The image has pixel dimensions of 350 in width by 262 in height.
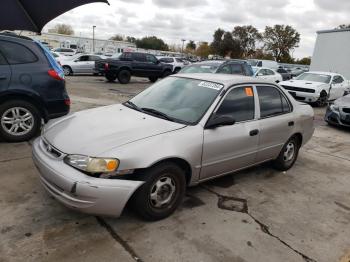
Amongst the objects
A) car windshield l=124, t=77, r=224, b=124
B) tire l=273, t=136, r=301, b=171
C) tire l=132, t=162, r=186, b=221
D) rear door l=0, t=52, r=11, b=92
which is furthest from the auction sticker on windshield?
rear door l=0, t=52, r=11, b=92

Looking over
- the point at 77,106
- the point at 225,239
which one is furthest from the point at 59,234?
the point at 77,106

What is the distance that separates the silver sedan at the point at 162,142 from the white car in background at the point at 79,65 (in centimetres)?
1760

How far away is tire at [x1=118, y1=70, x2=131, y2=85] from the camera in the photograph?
59.3 feet

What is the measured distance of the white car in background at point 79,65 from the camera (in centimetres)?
2109

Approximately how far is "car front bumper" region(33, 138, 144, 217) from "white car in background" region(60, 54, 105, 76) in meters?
18.7

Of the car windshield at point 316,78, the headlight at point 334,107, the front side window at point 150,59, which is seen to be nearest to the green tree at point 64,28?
the front side window at point 150,59

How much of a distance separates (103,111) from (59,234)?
1.71m

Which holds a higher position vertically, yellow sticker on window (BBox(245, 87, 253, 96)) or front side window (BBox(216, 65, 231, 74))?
yellow sticker on window (BBox(245, 87, 253, 96))

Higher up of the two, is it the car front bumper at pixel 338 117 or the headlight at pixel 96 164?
the headlight at pixel 96 164

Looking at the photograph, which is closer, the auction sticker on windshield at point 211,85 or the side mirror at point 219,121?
the side mirror at point 219,121

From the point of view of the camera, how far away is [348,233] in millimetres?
3699

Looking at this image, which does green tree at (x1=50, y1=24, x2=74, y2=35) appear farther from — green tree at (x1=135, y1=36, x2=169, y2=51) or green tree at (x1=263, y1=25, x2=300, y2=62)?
green tree at (x1=263, y1=25, x2=300, y2=62)

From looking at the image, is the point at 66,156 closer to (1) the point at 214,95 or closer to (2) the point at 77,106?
(1) the point at 214,95

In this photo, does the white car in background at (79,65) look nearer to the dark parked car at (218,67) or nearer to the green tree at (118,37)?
the dark parked car at (218,67)
